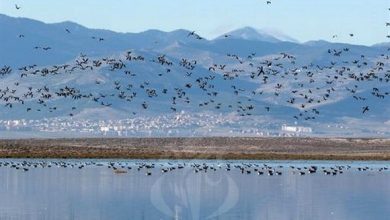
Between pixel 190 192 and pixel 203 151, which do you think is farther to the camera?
pixel 203 151

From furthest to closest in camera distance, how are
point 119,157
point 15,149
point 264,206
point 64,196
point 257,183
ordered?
1. point 15,149
2. point 119,157
3. point 257,183
4. point 64,196
5. point 264,206

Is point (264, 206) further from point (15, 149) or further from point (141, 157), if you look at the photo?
point (15, 149)

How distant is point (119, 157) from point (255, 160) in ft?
53.5

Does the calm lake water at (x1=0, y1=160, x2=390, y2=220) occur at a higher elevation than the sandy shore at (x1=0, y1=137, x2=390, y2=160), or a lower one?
lower

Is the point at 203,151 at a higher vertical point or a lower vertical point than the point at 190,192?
higher

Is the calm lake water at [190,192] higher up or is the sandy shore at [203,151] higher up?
the sandy shore at [203,151]

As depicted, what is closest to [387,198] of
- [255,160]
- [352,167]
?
[352,167]

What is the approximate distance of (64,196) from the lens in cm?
8350

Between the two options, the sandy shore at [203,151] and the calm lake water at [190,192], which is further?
the sandy shore at [203,151]

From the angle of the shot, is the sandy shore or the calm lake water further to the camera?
the sandy shore

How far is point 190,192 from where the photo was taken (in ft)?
292

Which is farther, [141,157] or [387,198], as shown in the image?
[141,157]

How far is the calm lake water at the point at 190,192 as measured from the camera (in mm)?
72188

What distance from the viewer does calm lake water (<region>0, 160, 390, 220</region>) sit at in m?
72.2
